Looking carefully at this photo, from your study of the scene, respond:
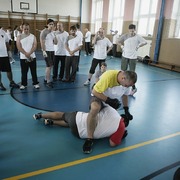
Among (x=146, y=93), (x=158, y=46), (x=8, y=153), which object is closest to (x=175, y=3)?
(x=158, y=46)

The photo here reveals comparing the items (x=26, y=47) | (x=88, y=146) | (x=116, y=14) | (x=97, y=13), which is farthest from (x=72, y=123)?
(x=97, y=13)

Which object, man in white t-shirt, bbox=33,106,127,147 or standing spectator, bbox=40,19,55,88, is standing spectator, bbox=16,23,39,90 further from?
man in white t-shirt, bbox=33,106,127,147

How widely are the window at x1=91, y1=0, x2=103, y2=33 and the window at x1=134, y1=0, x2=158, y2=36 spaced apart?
4.72 meters

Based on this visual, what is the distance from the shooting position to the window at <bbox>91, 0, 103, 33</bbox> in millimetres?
15836

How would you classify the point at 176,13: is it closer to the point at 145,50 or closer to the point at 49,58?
the point at 145,50

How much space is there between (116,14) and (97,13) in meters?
2.77

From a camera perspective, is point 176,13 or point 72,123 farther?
point 176,13

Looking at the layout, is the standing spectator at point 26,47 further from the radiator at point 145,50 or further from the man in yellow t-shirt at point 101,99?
the radiator at point 145,50

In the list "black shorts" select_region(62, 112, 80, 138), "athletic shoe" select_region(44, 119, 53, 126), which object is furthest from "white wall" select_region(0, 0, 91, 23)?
"black shorts" select_region(62, 112, 80, 138)

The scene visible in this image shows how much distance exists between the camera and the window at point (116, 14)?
13.5 m

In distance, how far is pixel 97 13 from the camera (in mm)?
16266

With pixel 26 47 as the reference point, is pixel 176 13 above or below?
above

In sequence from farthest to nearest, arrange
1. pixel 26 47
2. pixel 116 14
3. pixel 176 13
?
pixel 116 14, pixel 176 13, pixel 26 47

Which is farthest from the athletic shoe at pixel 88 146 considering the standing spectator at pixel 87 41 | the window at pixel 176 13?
the standing spectator at pixel 87 41
